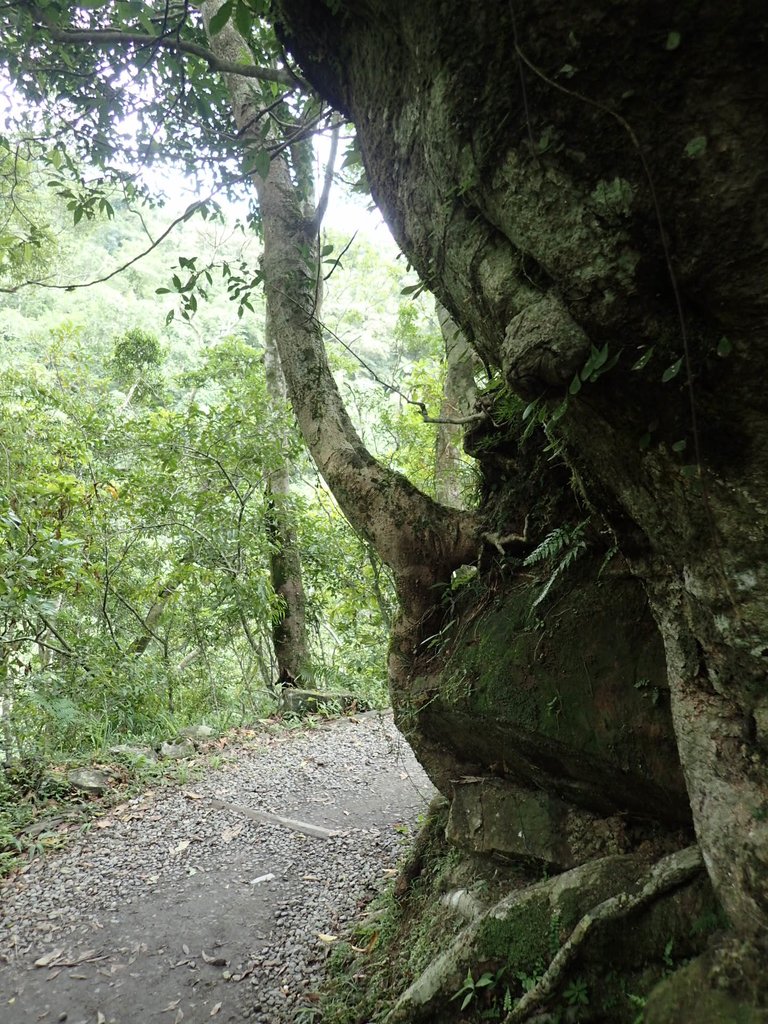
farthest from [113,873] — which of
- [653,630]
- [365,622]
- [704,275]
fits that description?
[365,622]

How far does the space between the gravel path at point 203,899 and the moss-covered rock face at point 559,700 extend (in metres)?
1.48

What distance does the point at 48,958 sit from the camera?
3883 mm

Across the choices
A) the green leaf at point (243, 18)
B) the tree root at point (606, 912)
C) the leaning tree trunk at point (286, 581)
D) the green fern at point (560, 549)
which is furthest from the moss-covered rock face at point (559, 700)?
the leaning tree trunk at point (286, 581)

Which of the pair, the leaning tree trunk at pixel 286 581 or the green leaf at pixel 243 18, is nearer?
the green leaf at pixel 243 18

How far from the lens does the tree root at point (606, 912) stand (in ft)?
6.68

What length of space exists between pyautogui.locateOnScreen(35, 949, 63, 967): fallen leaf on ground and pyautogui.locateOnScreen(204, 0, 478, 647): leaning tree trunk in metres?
2.86

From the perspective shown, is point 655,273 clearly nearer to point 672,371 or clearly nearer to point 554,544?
point 672,371

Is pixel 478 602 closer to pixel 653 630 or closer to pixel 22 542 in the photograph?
pixel 653 630

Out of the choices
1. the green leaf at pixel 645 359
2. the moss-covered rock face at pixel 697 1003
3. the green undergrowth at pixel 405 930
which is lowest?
the green undergrowth at pixel 405 930

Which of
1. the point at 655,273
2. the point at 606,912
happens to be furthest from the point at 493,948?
the point at 655,273

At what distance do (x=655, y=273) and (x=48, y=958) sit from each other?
4948mm

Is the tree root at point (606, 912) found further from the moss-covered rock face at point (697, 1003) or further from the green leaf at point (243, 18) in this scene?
the green leaf at point (243, 18)

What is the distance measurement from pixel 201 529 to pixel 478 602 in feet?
22.1

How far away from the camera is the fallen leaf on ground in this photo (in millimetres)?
3832
